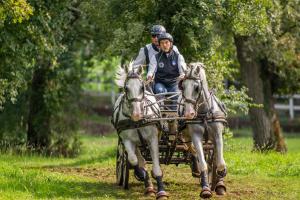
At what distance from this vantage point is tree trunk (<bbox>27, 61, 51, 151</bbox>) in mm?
27609

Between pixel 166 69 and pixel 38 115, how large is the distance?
14.2 m

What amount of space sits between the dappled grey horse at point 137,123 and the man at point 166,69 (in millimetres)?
533

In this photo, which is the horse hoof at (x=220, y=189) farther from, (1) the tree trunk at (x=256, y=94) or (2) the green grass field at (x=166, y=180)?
(1) the tree trunk at (x=256, y=94)

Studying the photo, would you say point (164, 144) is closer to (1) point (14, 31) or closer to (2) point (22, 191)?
(2) point (22, 191)

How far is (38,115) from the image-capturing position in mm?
27891

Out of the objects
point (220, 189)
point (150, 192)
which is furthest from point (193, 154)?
point (150, 192)

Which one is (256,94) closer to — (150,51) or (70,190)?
(150,51)

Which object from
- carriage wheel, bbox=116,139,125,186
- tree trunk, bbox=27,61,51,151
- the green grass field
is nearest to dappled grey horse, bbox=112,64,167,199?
the green grass field

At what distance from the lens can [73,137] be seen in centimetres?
2859

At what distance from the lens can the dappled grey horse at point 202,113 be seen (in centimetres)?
1298

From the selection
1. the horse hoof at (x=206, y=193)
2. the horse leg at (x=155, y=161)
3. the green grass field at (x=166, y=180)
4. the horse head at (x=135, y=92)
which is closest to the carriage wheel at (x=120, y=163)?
the green grass field at (x=166, y=180)

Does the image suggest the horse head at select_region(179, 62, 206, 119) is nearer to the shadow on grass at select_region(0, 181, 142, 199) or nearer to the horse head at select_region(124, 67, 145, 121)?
the horse head at select_region(124, 67, 145, 121)

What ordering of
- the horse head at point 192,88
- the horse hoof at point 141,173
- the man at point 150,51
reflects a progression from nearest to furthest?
the horse head at point 192,88 < the horse hoof at point 141,173 < the man at point 150,51

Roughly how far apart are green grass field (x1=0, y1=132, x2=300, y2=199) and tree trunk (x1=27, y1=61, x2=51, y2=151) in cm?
691
